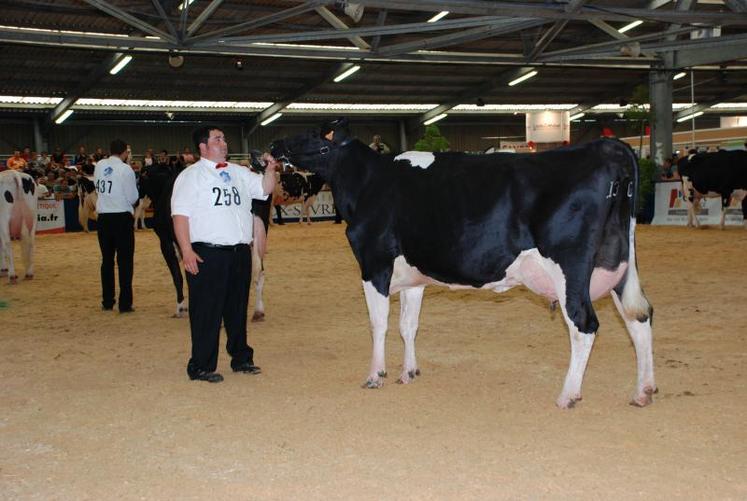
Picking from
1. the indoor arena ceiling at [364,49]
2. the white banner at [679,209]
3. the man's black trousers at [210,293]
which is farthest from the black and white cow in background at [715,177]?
the man's black trousers at [210,293]

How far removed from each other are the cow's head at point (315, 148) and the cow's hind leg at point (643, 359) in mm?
2548

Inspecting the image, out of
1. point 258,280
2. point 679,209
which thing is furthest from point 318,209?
point 258,280

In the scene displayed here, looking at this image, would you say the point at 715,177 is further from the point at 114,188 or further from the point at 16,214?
the point at 16,214

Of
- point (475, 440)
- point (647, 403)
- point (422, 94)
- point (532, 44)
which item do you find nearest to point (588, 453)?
point (475, 440)

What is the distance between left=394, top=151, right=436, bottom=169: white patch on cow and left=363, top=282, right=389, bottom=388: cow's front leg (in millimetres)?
984

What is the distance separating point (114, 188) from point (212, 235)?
A: 414 centimetres

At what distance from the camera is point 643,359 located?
5.48 meters

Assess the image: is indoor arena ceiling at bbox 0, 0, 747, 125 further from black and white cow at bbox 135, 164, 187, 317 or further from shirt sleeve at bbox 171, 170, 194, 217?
shirt sleeve at bbox 171, 170, 194, 217

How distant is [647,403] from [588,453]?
1.13 m

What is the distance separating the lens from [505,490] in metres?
3.98

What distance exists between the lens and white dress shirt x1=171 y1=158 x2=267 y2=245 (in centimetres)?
642

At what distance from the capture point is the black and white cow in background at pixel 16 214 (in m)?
13.4

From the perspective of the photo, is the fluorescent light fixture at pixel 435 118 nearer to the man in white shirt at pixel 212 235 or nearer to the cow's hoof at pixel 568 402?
the man in white shirt at pixel 212 235

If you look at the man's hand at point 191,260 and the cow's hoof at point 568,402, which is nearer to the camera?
the cow's hoof at point 568,402
